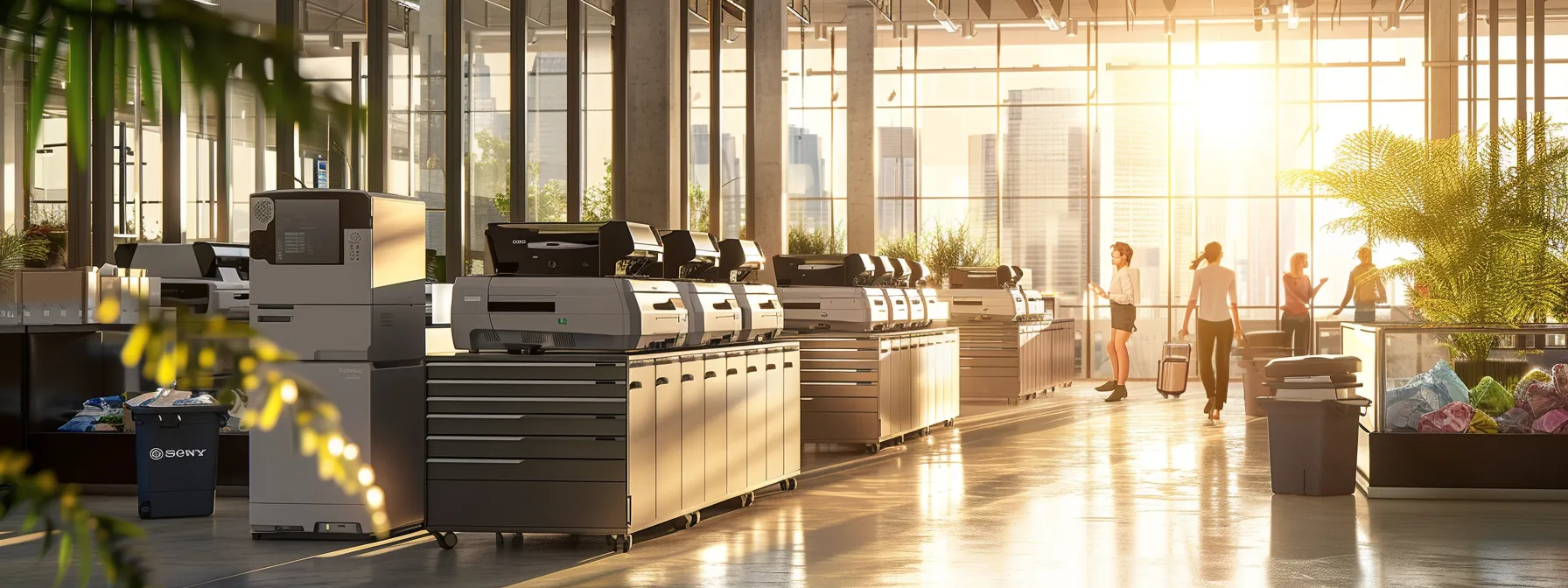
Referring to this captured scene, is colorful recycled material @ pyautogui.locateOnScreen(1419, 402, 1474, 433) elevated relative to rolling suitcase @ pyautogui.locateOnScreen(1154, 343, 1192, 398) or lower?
elevated

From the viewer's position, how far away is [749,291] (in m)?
7.98

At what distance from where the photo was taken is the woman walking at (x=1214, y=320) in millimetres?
12742

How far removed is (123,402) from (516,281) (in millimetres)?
3445

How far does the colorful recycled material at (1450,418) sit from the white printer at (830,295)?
12.3ft

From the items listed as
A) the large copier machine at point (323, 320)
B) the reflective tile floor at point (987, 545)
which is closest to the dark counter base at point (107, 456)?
the reflective tile floor at point (987, 545)

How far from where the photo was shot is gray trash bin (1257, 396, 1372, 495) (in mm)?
7969

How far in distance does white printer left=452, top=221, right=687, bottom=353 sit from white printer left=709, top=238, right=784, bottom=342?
1226 mm

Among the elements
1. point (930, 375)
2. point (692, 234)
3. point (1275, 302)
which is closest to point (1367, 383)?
point (692, 234)

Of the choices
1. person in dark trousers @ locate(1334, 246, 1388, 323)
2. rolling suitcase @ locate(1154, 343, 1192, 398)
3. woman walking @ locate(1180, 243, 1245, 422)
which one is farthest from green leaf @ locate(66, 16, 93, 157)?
rolling suitcase @ locate(1154, 343, 1192, 398)

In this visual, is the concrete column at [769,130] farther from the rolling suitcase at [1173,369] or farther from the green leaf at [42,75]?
the green leaf at [42,75]

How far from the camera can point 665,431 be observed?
6539 mm

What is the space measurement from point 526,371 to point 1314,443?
4.13 m

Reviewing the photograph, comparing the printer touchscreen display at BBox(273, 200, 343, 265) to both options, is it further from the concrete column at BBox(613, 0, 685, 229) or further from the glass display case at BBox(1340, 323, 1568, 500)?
the concrete column at BBox(613, 0, 685, 229)

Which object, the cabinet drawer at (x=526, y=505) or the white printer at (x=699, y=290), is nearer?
the cabinet drawer at (x=526, y=505)
